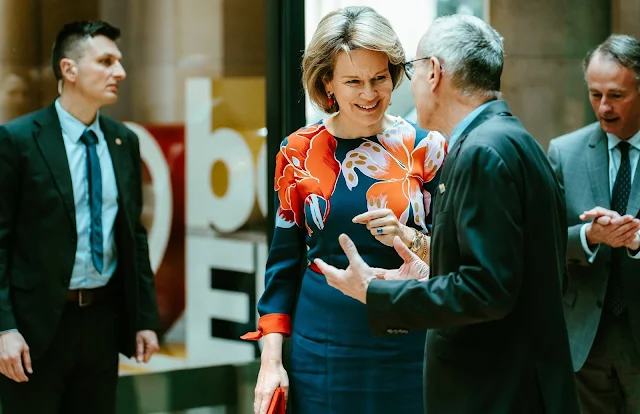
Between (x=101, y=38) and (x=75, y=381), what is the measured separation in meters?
1.54

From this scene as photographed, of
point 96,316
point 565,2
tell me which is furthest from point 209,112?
point 565,2

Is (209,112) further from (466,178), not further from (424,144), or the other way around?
(466,178)

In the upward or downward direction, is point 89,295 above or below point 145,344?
above

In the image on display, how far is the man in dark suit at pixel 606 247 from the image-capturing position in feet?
12.7

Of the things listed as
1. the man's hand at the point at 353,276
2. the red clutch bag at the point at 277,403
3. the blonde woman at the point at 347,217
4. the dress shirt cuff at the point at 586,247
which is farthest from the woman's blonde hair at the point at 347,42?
the dress shirt cuff at the point at 586,247

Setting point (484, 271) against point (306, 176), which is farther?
point (306, 176)

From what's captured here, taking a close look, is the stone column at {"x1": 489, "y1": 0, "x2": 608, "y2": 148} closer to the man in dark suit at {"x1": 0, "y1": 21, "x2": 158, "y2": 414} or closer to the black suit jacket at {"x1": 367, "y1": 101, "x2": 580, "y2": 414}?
the man in dark suit at {"x1": 0, "y1": 21, "x2": 158, "y2": 414}

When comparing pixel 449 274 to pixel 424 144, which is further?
pixel 424 144

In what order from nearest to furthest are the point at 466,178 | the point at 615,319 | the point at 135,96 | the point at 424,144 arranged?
the point at 466,178, the point at 424,144, the point at 615,319, the point at 135,96

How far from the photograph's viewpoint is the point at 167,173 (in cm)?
497

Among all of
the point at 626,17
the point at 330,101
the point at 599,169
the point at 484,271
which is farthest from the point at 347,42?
the point at 626,17

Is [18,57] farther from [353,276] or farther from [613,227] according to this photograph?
[613,227]

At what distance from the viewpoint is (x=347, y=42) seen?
3117 mm

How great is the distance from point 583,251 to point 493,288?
173 cm
